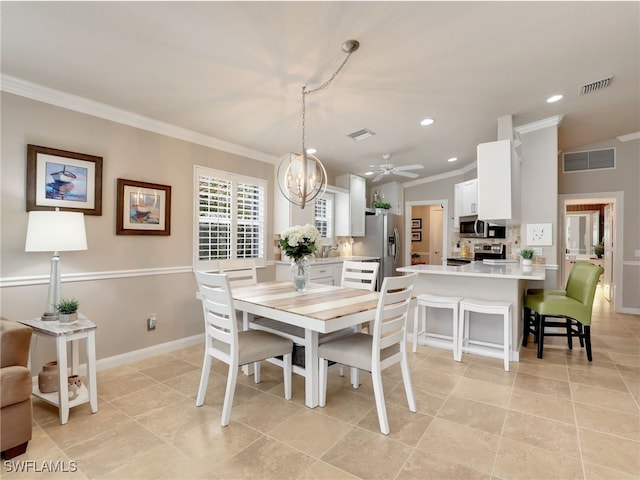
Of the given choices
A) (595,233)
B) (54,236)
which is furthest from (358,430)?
(595,233)

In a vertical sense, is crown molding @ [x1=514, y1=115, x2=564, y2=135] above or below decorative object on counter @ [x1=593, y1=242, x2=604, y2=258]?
above

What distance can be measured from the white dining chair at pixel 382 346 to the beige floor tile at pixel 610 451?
99 centimetres

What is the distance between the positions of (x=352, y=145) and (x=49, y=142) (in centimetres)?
335

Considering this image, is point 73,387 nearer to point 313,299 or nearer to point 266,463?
point 266,463

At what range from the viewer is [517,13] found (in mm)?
2031

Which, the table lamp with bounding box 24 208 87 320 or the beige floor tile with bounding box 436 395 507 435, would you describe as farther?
the table lamp with bounding box 24 208 87 320

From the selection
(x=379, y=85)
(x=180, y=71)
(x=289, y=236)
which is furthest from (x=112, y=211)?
(x=379, y=85)

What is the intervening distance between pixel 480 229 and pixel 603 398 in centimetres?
306

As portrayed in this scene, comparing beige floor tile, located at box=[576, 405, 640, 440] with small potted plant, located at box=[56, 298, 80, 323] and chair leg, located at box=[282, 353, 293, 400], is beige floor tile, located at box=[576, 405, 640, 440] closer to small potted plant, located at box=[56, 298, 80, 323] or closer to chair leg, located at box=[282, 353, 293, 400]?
chair leg, located at box=[282, 353, 293, 400]

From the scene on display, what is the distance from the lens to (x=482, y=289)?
11.6 ft

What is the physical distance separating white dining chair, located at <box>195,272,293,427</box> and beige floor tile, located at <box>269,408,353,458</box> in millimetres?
324

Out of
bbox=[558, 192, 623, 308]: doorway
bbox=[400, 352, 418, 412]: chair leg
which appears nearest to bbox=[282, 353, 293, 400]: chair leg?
bbox=[400, 352, 418, 412]: chair leg

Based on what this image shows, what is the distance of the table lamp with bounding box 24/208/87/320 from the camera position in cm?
233

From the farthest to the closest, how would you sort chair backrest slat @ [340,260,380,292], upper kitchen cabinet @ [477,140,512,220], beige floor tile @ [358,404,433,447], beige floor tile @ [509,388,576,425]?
1. upper kitchen cabinet @ [477,140,512,220]
2. chair backrest slat @ [340,260,380,292]
3. beige floor tile @ [509,388,576,425]
4. beige floor tile @ [358,404,433,447]
